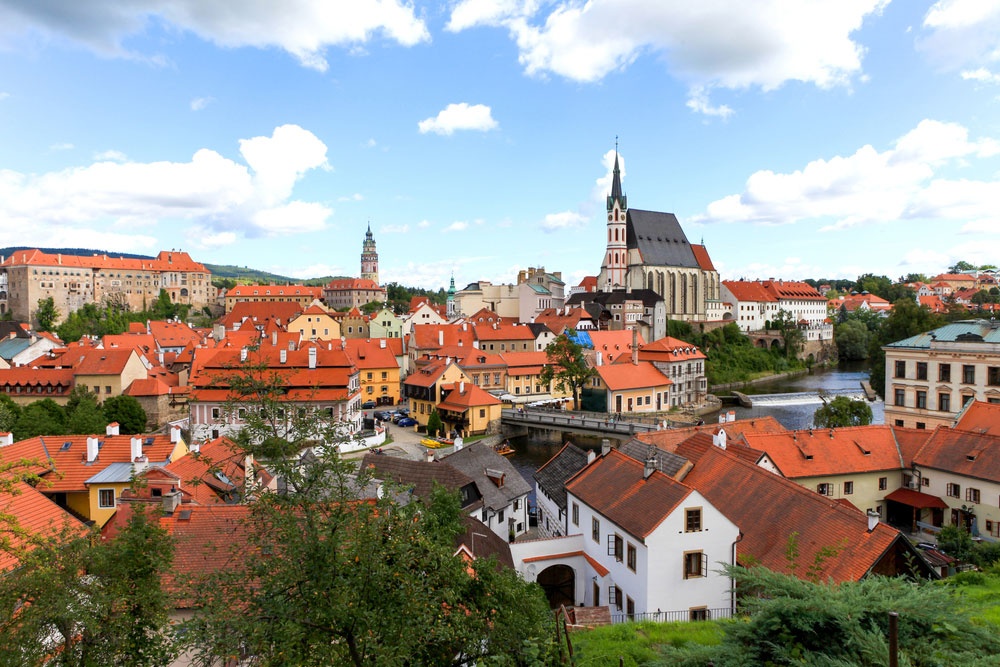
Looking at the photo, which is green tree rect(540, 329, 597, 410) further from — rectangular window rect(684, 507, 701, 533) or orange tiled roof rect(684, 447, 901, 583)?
rectangular window rect(684, 507, 701, 533)

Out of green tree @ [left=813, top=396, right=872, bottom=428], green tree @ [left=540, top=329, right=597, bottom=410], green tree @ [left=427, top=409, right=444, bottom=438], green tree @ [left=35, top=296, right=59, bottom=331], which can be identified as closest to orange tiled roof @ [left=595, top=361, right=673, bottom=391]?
green tree @ [left=540, top=329, right=597, bottom=410]

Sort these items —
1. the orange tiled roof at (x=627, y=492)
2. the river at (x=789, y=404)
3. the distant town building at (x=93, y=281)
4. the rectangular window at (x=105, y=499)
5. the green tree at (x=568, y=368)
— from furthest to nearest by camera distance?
the distant town building at (x=93, y=281), the green tree at (x=568, y=368), the river at (x=789, y=404), the rectangular window at (x=105, y=499), the orange tiled roof at (x=627, y=492)

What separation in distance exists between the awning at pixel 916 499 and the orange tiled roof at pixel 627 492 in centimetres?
1161

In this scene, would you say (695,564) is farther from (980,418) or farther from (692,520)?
(980,418)

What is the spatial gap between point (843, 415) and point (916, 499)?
12.0 meters

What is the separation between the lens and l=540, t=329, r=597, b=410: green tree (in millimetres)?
55094

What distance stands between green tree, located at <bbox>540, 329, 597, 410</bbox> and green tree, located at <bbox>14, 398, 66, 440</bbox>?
117ft

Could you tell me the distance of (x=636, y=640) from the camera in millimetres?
12516

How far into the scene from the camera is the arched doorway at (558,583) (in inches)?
834

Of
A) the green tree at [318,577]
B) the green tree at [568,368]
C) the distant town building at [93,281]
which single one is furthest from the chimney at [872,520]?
the distant town building at [93,281]

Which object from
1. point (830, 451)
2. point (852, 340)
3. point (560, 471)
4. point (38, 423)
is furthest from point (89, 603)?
point (852, 340)

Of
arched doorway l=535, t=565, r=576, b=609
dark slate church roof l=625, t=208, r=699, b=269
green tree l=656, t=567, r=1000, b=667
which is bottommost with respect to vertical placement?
arched doorway l=535, t=565, r=576, b=609

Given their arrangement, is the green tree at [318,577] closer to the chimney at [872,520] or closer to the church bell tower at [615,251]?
the chimney at [872,520]

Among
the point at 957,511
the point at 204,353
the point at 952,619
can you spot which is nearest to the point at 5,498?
the point at 952,619
